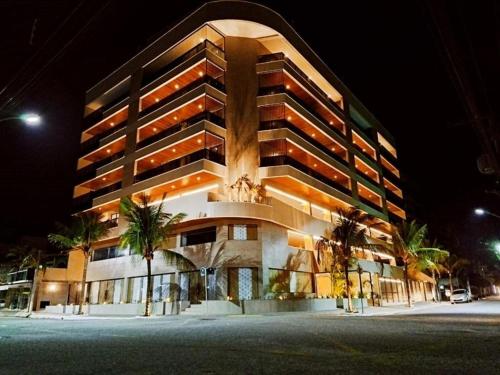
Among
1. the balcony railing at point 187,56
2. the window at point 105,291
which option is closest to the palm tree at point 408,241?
the balcony railing at point 187,56

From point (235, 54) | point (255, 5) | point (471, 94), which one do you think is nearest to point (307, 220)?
point (235, 54)

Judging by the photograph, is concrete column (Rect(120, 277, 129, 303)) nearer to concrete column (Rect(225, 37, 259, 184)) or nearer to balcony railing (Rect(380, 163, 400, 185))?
concrete column (Rect(225, 37, 259, 184))

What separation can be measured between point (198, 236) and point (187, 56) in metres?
18.2

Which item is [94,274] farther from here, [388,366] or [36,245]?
[388,366]

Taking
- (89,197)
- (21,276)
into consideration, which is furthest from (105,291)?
(21,276)

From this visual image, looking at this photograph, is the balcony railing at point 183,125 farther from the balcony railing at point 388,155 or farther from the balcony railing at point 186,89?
the balcony railing at point 388,155

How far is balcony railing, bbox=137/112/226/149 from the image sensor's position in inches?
1316

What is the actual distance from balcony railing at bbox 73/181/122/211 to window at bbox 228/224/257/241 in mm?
17178

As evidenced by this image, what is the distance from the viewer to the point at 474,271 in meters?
75.6

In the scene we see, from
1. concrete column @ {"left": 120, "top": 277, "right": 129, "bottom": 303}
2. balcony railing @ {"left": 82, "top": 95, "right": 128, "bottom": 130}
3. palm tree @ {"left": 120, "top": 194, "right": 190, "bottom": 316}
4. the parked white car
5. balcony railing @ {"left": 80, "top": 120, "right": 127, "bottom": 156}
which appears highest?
balcony railing @ {"left": 82, "top": 95, "right": 128, "bottom": 130}

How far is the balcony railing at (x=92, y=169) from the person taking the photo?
141 feet

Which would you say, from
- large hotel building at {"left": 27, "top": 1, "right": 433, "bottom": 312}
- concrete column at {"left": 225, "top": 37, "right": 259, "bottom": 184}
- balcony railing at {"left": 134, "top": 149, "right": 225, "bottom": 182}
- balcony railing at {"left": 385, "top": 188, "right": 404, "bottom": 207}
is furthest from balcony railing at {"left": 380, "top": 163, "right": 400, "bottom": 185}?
balcony railing at {"left": 134, "top": 149, "right": 225, "bottom": 182}

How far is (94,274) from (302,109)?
27.0 metres

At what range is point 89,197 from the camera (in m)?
43.6
